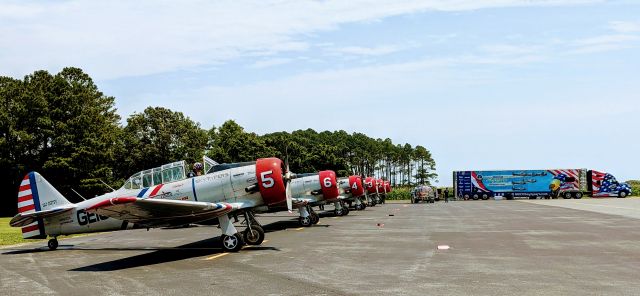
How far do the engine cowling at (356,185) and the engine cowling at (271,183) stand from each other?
72.8 ft

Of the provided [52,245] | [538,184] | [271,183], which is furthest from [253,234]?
[538,184]

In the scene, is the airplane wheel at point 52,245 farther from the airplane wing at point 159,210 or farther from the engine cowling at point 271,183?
the engine cowling at point 271,183

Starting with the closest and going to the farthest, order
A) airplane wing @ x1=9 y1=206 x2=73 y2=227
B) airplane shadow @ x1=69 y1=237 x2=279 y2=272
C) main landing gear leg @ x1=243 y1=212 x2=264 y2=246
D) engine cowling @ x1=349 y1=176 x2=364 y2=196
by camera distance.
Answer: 1. airplane shadow @ x1=69 y1=237 x2=279 y2=272
2. main landing gear leg @ x1=243 y1=212 x2=264 y2=246
3. airplane wing @ x1=9 y1=206 x2=73 y2=227
4. engine cowling @ x1=349 y1=176 x2=364 y2=196

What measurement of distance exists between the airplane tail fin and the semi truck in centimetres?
6311

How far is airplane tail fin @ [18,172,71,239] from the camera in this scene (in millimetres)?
18406

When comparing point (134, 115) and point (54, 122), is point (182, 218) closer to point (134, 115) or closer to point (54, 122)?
point (54, 122)

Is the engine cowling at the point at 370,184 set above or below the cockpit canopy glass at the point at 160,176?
below

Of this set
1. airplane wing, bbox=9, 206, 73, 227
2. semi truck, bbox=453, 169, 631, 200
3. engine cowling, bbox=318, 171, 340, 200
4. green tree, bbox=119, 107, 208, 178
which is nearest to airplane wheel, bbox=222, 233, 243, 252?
airplane wing, bbox=9, 206, 73, 227

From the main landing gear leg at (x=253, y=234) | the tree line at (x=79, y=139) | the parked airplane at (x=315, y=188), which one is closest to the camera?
the main landing gear leg at (x=253, y=234)

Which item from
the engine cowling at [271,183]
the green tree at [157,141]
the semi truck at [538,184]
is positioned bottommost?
the semi truck at [538,184]

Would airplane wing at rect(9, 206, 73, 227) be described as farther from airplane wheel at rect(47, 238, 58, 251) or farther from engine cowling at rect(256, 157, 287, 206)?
engine cowling at rect(256, 157, 287, 206)

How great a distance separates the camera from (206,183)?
16.8 meters

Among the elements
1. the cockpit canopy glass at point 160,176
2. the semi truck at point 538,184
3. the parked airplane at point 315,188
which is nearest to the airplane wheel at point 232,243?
the cockpit canopy glass at point 160,176

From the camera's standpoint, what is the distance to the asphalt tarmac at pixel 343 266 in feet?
32.2
